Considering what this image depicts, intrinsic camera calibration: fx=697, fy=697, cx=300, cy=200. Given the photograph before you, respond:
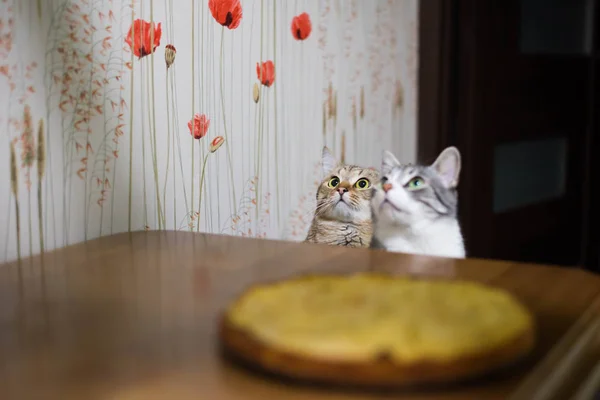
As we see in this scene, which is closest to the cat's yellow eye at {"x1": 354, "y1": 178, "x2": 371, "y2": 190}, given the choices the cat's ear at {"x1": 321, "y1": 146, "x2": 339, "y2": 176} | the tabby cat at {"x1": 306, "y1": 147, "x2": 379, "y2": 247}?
the tabby cat at {"x1": 306, "y1": 147, "x2": 379, "y2": 247}

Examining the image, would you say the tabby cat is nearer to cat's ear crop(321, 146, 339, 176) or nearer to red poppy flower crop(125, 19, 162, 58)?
cat's ear crop(321, 146, 339, 176)

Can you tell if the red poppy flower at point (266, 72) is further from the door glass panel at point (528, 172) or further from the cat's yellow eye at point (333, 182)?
the door glass panel at point (528, 172)

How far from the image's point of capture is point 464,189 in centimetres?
215

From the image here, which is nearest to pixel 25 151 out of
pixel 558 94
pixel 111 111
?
pixel 111 111

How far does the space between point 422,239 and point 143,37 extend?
0.56 meters

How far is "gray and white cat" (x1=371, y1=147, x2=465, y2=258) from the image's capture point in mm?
1136

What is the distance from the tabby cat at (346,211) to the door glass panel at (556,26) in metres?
1.44

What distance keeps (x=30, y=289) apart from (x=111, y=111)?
16.4 inches

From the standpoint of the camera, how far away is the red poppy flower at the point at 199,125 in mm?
1224

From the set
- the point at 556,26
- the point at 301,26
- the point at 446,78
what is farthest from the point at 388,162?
the point at 556,26

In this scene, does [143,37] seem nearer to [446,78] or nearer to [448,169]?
[448,169]

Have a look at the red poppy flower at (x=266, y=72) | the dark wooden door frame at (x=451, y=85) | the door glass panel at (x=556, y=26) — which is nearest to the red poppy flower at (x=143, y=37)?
the red poppy flower at (x=266, y=72)

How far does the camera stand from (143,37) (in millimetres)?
1114

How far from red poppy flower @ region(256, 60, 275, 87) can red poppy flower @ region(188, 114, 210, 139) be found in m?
0.18
